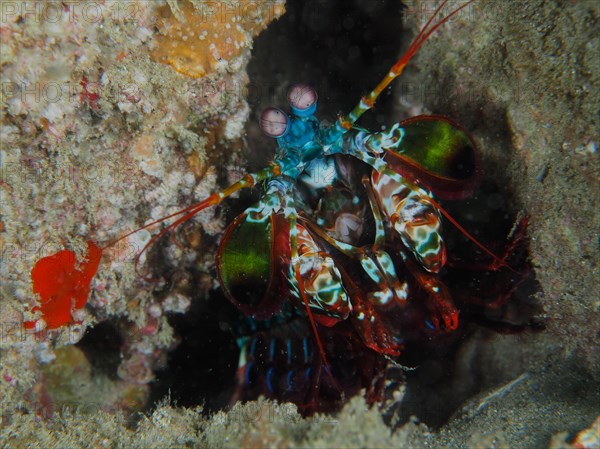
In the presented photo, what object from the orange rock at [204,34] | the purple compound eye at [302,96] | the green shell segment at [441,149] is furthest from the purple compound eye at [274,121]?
the green shell segment at [441,149]

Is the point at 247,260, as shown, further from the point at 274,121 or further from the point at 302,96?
the point at 302,96

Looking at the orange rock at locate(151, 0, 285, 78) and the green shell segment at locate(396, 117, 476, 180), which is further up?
the green shell segment at locate(396, 117, 476, 180)

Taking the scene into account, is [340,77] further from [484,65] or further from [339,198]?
[339,198]

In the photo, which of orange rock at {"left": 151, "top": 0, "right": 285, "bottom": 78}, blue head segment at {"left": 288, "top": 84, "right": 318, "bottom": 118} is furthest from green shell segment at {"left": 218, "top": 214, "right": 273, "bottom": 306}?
orange rock at {"left": 151, "top": 0, "right": 285, "bottom": 78}

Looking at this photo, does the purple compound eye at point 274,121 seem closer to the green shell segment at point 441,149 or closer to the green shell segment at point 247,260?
the green shell segment at point 247,260

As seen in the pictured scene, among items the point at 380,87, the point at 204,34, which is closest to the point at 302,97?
the point at 380,87

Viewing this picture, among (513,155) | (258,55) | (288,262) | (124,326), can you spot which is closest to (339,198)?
(288,262)

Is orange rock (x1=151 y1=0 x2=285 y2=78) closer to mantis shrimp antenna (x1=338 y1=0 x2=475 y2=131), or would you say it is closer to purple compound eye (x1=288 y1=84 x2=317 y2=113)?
purple compound eye (x1=288 y1=84 x2=317 y2=113)
